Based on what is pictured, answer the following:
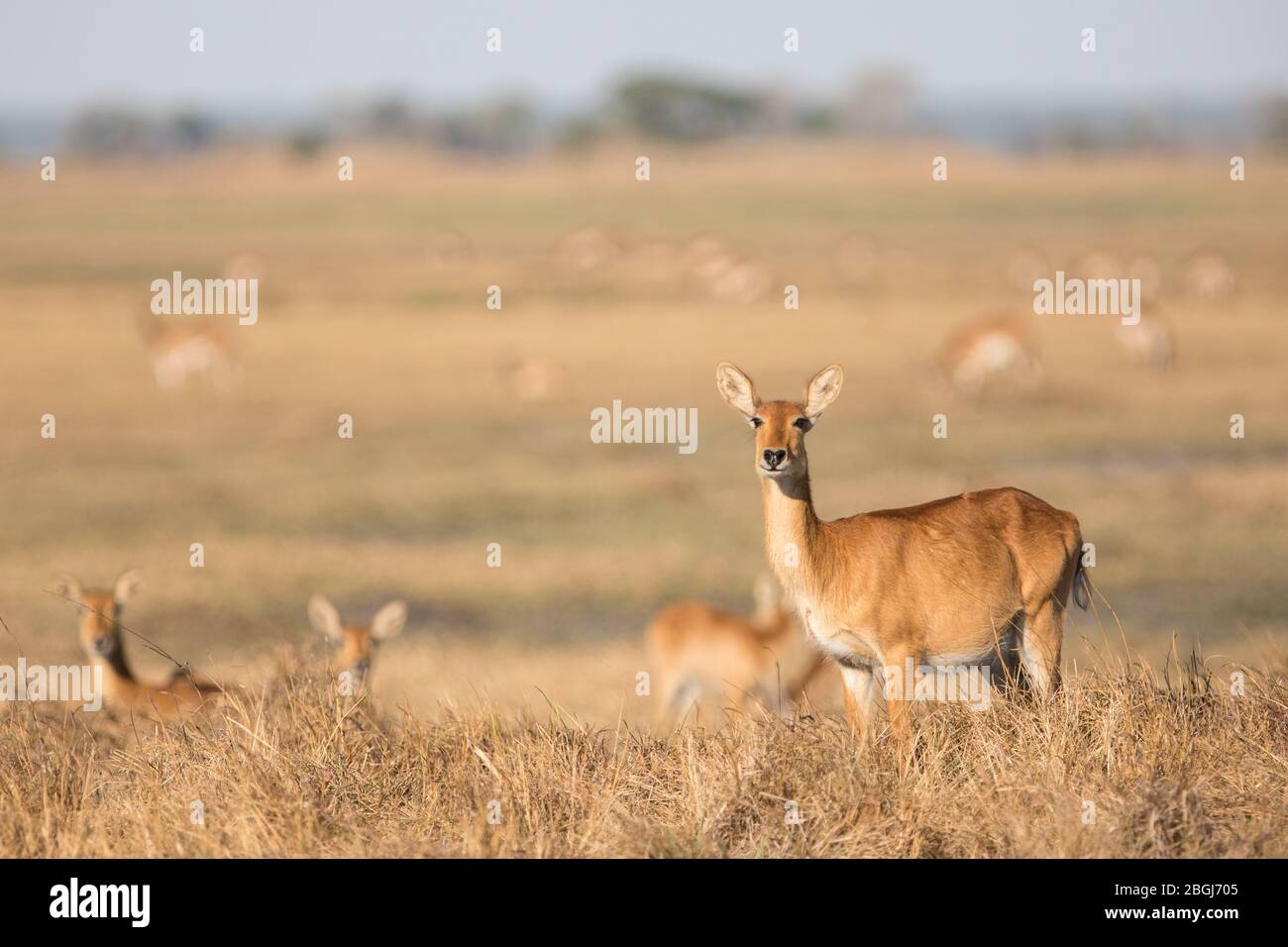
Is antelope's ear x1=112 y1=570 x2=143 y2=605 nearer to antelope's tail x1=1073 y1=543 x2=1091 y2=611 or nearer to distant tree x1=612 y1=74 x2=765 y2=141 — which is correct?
antelope's tail x1=1073 y1=543 x2=1091 y2=611

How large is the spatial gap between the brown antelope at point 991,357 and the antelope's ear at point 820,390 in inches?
908

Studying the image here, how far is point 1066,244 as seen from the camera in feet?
182

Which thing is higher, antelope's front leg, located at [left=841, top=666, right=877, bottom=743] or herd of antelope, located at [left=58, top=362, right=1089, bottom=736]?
herd of antelope, located at [left=58, top=362, right=1089, bottom=736]

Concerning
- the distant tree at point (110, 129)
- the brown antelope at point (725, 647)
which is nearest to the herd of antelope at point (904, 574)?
the brown antelope at point (725, 647)

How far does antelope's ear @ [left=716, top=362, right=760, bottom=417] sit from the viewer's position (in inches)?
280

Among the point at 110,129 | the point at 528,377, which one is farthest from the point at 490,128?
the point at 528,377

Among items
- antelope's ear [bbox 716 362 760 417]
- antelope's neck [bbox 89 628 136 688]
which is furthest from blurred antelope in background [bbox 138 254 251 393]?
antelope's ear [bbox 716 362 760 417]

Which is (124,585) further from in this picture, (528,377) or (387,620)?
(528,377)

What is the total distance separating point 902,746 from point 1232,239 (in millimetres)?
53446

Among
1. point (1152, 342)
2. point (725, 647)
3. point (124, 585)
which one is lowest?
point (725, 647)

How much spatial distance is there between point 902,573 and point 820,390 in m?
0.83

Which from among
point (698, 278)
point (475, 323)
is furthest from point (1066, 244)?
point (475, 323)

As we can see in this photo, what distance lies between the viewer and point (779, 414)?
707 centimetres
